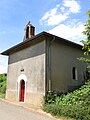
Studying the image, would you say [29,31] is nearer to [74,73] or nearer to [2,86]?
[74,73]

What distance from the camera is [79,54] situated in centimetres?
1830

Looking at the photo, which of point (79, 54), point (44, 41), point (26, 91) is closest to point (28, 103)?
point (26, 91)

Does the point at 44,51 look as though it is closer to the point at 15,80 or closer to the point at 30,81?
the point at 30,81

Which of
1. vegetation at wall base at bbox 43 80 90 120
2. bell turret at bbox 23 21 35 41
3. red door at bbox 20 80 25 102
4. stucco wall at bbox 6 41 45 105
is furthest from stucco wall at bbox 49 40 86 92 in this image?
bell turret at bbox 23 21 35 41

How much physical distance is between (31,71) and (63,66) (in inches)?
119

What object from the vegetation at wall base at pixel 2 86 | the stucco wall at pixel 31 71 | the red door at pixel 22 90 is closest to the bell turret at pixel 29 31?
the stucco wall at pixel 31 71

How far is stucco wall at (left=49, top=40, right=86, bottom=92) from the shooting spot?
15.4 metres

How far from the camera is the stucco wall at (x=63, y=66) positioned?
15.4 meters

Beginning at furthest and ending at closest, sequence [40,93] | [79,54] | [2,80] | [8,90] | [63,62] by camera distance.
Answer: [2,80] → [8,90] → [79,54] → [63,62] → [40,93]

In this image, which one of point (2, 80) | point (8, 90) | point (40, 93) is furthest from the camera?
point (2, 80)

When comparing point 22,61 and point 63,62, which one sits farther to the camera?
point 22,61

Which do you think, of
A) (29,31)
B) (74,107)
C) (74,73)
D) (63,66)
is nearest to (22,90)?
(63,66)

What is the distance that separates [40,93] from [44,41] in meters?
4.47

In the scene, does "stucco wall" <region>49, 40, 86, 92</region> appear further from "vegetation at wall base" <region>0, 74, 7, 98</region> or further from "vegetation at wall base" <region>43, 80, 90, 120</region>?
"vegetation at wall base" <region>0, 74, 7, 98</region>
